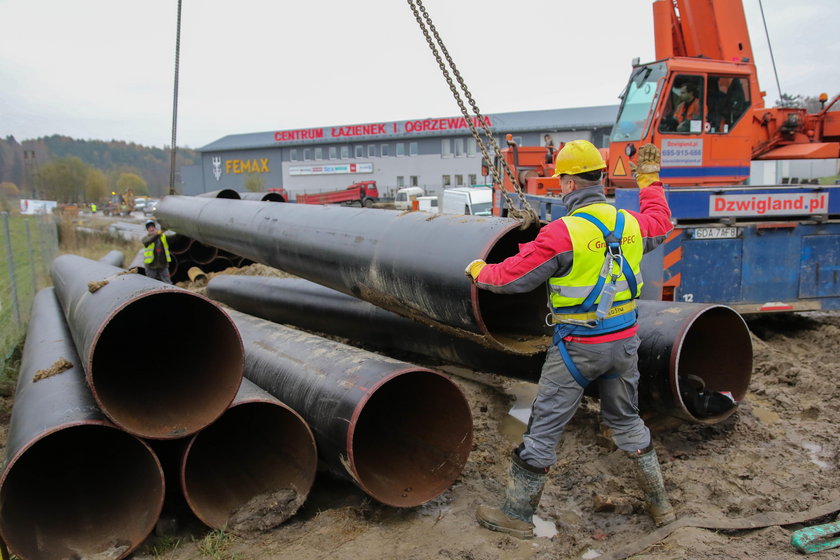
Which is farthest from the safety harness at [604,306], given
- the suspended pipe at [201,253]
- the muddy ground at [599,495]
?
the suspended pipe at [201,253]

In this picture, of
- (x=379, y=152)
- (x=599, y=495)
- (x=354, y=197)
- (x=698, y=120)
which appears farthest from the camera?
(x=379, y=152)

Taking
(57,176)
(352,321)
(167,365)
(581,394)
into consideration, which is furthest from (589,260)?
(57,176)

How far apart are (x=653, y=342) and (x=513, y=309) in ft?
3.02

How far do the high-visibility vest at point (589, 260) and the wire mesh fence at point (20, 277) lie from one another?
6.39 meters

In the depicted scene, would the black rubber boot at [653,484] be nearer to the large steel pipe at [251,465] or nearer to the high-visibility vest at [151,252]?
the large steel pipe at [251,465]

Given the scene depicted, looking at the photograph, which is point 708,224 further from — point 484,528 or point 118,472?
point 118,472

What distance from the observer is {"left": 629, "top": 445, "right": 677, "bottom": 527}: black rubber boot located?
3.51 meters

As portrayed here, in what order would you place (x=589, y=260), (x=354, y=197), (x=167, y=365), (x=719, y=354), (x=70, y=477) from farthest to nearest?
1. (x=354, y=197)
2. (x=719, y=354)
3. (x=167, y=365)
4. (x=70, y=477)
5. (x=589, y=260)

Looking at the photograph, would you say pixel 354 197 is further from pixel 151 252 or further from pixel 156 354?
pixel 156 354

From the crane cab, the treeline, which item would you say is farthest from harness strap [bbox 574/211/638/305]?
the treeline

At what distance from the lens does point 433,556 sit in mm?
3279

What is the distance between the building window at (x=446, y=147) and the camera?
174 ft

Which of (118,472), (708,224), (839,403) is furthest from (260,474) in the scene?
(708,224)

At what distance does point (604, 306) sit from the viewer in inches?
128
